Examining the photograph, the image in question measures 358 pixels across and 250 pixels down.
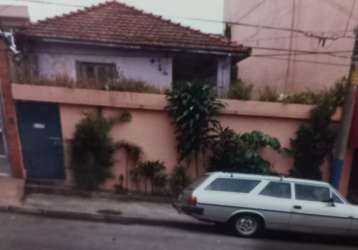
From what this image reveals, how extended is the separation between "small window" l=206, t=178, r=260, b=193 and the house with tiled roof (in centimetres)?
447

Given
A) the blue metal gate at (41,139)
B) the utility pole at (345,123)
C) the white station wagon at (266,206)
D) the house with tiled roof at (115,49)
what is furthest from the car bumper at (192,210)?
the house with tiled roof at (115,49)

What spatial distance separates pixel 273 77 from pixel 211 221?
11652mm

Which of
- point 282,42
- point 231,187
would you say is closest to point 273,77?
point 282,42

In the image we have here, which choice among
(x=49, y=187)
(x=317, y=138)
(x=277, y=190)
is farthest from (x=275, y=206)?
(x=49, y=187)

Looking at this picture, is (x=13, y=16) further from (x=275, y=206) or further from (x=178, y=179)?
(x=275, y=206)

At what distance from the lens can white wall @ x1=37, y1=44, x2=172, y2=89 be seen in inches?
493

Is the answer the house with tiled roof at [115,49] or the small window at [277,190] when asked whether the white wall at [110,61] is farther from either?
the small window at [277,190]

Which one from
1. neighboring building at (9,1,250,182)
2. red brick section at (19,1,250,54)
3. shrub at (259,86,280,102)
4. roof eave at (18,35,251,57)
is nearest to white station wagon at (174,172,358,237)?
shrub at (259,86,280,102)

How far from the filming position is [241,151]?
10469 mm

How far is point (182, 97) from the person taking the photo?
10.2 metres

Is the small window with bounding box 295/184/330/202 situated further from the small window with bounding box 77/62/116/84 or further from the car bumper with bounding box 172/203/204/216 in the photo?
the small window with bounding box 77/62/116/84

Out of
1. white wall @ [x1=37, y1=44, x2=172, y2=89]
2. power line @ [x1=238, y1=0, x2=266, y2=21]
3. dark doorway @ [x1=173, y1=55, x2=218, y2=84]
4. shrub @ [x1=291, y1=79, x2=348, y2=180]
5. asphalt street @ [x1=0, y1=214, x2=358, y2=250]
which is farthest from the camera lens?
power line @ [x1=238, y1=0, x2=266, y2=21]

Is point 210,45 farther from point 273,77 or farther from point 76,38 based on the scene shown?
point 273,77

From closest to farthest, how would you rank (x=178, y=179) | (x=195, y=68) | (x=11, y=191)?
(x=11, y=191), (x=178, y=179), (x=195, y=68)
